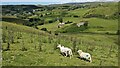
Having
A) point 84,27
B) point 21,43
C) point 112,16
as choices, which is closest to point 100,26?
point 84,27

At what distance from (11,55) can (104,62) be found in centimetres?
646

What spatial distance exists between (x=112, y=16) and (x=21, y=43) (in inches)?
3013

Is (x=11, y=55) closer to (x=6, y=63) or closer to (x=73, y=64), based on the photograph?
(x=6, y=63)

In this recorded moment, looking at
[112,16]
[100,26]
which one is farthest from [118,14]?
[100,26]

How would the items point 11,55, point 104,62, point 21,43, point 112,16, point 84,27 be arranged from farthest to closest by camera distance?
point 112,16, point 84,27, point 21,43, point 104,62, point 11,55

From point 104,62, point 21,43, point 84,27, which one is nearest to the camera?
point 104,62

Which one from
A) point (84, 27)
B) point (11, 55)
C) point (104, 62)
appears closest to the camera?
point (11, 55)

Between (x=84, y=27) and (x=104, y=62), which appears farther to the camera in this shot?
(x=84, y=27)

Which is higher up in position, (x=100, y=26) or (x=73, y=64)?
(x=73, y=64)

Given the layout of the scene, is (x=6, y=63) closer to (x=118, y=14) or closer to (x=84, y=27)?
(x=84, y=27)

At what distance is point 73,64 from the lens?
15.9m

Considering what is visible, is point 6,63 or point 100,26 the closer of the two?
point 6,63

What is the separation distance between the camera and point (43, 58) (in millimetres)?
16422

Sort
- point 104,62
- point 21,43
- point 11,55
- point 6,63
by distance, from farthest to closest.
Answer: point 21,43 < point 104,62 < point 11,55 < point 6,63
